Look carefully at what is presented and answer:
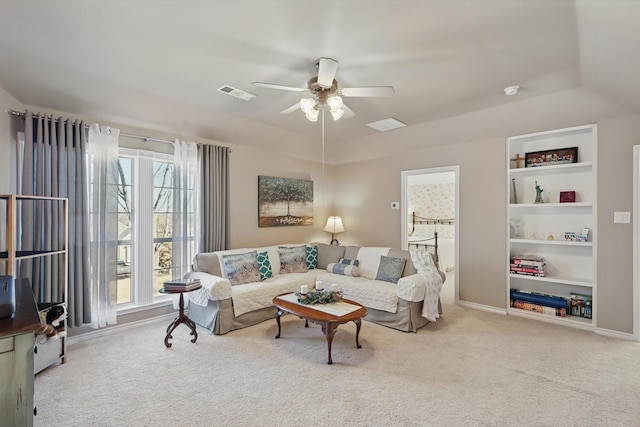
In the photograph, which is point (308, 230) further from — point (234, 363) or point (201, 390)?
point (201, 390)

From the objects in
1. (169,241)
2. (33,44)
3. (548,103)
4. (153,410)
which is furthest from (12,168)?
(548,103)

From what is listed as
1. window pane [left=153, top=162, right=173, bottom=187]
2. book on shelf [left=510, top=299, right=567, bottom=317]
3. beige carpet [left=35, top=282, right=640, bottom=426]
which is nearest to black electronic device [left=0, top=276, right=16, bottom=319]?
beige carpet [left=35, top=282, right=640, bottom=426]

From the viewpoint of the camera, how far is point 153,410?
6.80 feet

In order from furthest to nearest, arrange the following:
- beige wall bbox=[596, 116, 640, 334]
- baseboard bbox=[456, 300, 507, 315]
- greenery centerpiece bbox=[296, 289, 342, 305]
A: baseboard bbox=[456, 300, 507, 315] → beige wall bbox=[596, 116, 640, 334] → greenery centerpiece bbox=[296, 289, 342, 305]

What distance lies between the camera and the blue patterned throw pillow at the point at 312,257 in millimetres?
4918

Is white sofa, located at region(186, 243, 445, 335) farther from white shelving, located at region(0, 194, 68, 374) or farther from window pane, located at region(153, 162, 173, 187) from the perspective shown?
white shelving, located at region(0, 194, 68, 374)

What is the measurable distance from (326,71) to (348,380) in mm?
2492

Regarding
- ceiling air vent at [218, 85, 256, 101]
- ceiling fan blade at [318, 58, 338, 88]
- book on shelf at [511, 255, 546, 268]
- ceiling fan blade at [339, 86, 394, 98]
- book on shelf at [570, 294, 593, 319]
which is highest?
ceiling air vent at [218, 85, 256, 101]

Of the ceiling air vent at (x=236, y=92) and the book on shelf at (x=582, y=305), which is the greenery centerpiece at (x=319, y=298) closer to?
the ceiling air vent at (x=236, y=92)

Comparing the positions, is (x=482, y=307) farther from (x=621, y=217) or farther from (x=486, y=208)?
(x=621, y=217)

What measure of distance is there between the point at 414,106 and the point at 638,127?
2305 millimetres

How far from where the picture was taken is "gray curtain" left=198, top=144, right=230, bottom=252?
411 centimetres

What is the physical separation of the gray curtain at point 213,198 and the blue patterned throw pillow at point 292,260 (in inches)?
34.3

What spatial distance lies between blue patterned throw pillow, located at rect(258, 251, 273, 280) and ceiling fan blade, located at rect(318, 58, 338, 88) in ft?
8.58
